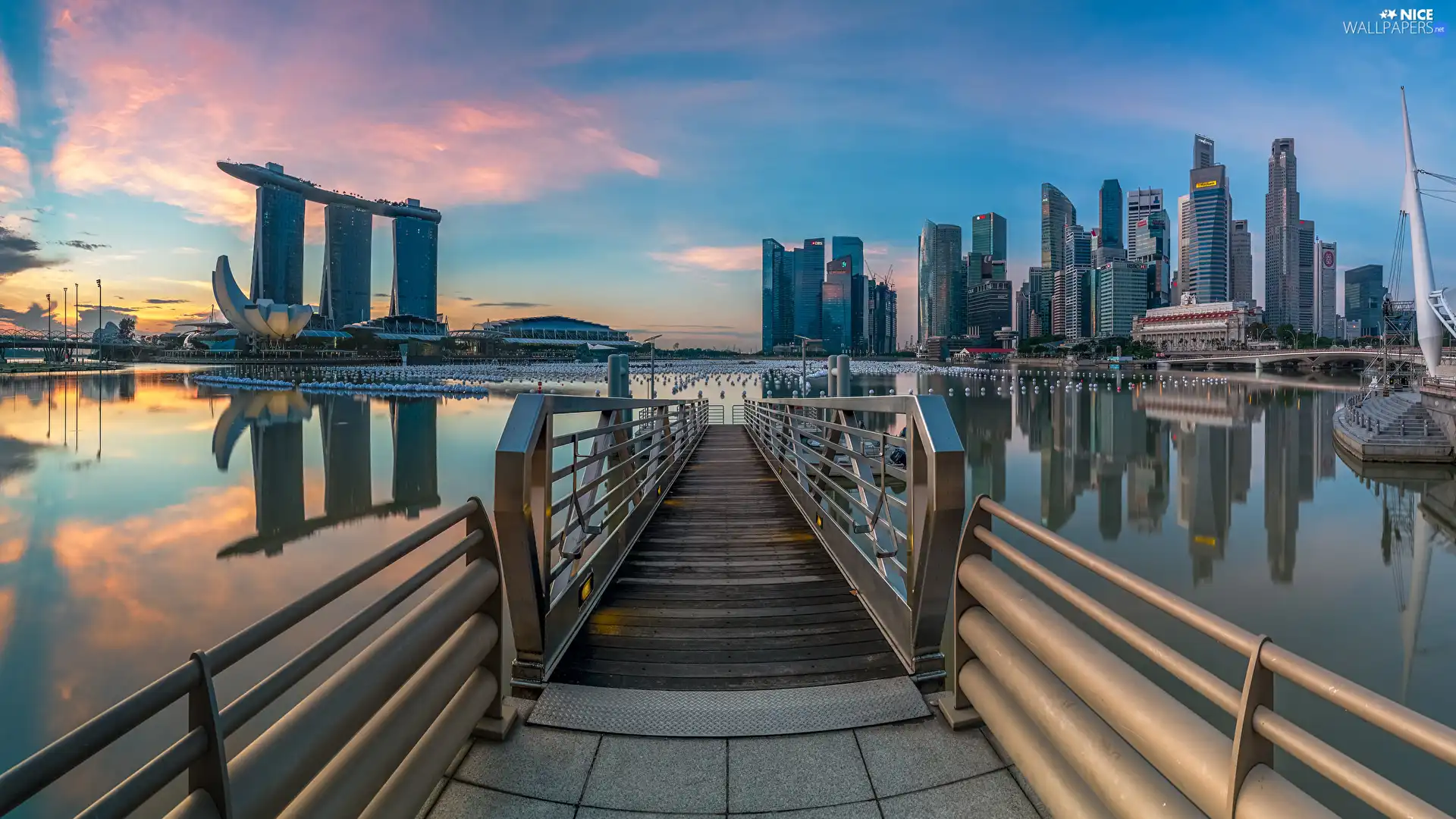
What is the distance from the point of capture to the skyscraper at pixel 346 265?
186m

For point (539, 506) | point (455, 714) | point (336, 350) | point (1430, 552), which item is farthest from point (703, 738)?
point (336, 350)

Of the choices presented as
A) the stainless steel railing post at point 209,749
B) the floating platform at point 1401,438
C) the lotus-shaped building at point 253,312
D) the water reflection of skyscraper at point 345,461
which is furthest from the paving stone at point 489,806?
the lotus-shaped building at point 253,312

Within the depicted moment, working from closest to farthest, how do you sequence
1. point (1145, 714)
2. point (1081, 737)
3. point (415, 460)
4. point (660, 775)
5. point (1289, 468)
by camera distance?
point (1145, 714)
point (1081, 737)
point (660, 775)
point (415, 460)
point (1289, 468)

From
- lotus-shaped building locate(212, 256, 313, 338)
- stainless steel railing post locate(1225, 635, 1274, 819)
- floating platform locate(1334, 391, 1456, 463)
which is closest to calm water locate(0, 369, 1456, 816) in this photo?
floating platform locate(1334, 391, 1456, 463)

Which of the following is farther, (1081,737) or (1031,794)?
(1031,794)

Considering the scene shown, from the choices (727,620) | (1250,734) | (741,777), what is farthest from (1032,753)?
(727,620)

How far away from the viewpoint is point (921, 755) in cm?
261

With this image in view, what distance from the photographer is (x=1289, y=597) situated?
38.7 feet

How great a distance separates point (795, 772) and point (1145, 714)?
1.33 m

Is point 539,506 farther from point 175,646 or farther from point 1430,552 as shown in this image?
point 1430,552

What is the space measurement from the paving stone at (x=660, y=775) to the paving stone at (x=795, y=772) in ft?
0.20

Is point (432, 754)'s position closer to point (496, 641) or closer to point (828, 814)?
point (496, 641)

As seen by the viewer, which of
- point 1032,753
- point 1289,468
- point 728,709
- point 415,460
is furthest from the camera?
point 1289,468

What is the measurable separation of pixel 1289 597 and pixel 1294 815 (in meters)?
13.9
